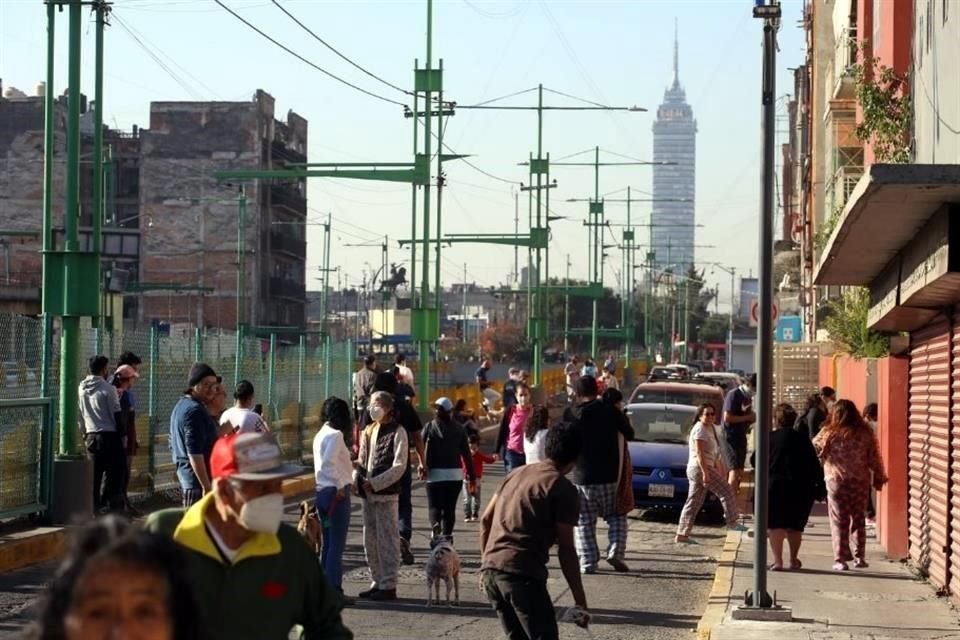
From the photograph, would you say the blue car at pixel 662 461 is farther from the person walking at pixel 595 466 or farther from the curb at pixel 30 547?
the curb at pixel 30 547

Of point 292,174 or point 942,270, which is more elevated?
point 292,174

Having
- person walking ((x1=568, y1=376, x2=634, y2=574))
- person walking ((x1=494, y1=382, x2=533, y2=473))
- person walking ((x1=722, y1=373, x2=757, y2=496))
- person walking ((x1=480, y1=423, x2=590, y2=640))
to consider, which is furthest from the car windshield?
person walking ((x1=480, y1=423, x2=590, y2=640))

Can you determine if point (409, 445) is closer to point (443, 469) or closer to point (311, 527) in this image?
point (443, 469)

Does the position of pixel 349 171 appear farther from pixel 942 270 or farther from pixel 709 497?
pixel 942 270

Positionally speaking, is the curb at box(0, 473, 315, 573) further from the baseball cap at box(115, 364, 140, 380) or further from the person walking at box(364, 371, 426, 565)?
the baseball cap at box(115, 364, 140, 380)

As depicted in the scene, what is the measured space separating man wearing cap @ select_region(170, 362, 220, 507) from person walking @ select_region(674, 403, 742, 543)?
707 cm

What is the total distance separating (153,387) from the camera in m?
22.9

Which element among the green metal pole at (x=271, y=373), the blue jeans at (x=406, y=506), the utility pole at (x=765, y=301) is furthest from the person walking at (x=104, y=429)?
the green metal pole at (x=271, y=373)

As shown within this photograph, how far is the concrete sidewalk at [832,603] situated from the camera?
12547 mm

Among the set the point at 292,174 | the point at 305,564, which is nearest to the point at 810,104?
the point at 292,174

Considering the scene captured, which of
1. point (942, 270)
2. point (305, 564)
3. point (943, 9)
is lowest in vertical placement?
point (305, 564)

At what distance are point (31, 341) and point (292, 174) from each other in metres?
14.6

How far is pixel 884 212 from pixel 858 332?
1263 centimetres

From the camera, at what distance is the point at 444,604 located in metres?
14.0
